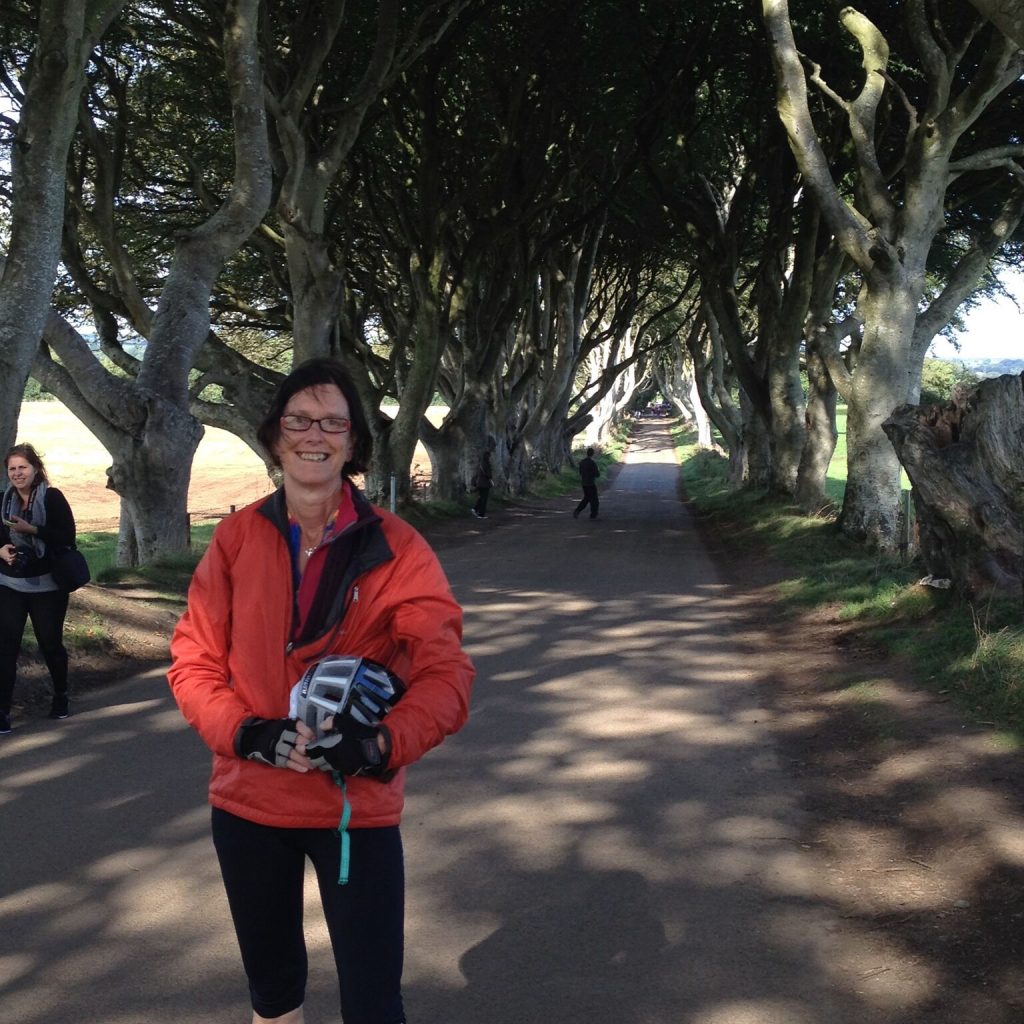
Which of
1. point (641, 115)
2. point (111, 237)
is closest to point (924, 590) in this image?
point (111, 237)

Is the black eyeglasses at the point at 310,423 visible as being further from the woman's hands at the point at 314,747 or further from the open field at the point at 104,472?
the open field at the point at 104,472

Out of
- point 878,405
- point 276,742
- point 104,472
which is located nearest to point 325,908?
point 276,742

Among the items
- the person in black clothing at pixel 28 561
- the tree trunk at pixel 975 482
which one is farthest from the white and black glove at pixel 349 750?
the tree trunk at pixel 975 482

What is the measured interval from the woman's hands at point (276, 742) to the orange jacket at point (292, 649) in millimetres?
52

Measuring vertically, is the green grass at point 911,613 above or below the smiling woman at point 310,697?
below

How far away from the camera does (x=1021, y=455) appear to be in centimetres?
960

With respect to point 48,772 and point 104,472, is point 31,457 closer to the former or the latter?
point 48,772

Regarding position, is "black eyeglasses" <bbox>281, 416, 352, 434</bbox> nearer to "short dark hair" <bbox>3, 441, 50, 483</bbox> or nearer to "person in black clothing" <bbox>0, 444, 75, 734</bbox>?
"person in black clothing" <bbox>0, 444, 75, 734</bbox>

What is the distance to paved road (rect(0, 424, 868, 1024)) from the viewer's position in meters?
4.38

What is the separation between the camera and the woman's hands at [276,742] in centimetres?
284

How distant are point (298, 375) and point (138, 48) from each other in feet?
54.6

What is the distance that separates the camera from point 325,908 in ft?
9.78

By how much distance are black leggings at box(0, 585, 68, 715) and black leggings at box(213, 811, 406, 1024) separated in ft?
18.0

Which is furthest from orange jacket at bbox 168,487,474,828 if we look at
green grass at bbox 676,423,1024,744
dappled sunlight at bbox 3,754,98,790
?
green grass at bbox 676,423,1024,744
